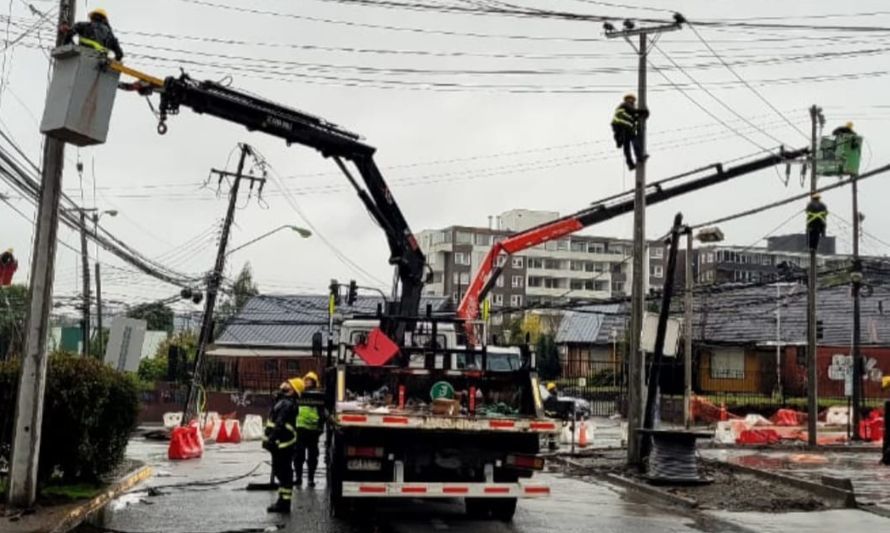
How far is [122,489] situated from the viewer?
1399 centimetres

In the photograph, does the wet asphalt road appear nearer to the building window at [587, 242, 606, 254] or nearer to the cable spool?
the cable spool

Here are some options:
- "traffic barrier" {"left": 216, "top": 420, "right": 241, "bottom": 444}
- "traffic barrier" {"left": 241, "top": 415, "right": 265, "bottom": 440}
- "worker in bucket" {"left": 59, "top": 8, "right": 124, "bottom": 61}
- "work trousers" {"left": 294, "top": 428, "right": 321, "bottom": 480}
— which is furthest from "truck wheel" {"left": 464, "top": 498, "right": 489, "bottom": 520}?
"traffic barrier" {"left": 241, "top": 415, "right": 265, "bottom": 440}

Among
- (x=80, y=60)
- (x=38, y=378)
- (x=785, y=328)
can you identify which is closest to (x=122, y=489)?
(x=38, y=378)

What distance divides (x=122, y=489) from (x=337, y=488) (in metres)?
3.91

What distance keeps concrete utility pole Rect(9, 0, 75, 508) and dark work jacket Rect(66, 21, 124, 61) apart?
119 cm

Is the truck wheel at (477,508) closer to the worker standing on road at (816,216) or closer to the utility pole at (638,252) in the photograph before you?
the utility pole at (638,252)

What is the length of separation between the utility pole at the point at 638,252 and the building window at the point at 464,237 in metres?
100

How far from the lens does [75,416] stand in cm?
1212

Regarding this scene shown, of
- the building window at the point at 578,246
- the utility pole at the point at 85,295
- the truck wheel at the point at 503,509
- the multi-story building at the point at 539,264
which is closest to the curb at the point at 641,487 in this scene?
the truck wheel at the point at 503,509

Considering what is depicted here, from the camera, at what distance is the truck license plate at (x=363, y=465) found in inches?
436

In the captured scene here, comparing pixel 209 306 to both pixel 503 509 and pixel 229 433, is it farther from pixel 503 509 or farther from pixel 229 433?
pixel 503 509

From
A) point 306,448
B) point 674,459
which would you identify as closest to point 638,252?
point 674,459

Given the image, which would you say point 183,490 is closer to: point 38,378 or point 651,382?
point 38,378

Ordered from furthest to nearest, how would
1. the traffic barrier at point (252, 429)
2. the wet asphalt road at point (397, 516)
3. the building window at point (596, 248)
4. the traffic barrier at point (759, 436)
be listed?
the building window at point (596, 248)
the traffic barrier at point (252, 429)
the traffic barrier at point (759, 436)
the wet asphalt road at point (397, 516)
